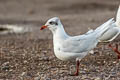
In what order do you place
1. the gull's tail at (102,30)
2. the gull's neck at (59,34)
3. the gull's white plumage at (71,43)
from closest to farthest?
the gull's white plumage at (71,43) < the gull's neck at (59,34) < the gull's tail at (102,30)

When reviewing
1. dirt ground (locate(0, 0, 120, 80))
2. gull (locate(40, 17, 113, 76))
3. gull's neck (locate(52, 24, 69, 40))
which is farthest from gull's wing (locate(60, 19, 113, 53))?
dirt ground (locate(0, 0, 120, 80))

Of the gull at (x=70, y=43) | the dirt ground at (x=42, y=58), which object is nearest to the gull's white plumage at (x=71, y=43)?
the gull at (x=70, y=43)

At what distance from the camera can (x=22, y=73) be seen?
28.2 feet

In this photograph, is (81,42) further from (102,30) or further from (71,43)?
(102,30)

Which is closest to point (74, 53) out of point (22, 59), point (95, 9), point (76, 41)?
point (76, 41)

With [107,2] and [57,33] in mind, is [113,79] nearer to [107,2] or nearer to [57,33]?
[57,33]

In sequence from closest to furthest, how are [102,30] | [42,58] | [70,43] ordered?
1. [70,43]
2. [102,30]
3. [42,58]

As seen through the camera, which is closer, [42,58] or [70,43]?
[70,43]

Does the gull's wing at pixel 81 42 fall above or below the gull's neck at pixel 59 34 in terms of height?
below

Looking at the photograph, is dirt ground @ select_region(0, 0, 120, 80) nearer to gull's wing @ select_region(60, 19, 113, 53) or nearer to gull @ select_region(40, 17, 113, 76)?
gull @ select_region(40, 17, 113, 76)

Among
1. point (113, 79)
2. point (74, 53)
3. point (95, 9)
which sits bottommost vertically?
point (113, 79)

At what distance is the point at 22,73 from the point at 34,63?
46.5 inches

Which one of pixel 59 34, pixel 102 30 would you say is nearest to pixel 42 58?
pixel 59 34

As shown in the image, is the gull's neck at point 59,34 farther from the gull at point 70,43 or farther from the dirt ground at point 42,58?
the dirt ground at point 42,58
